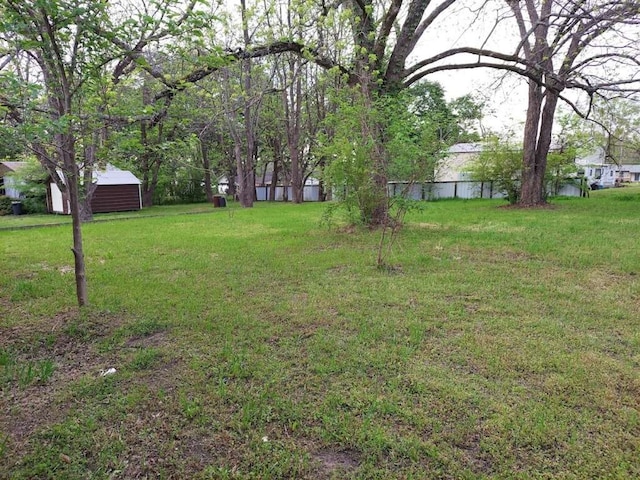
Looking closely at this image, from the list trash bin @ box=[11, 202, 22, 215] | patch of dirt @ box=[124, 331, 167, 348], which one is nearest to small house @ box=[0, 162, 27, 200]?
trash bin @ box=[11, 202, 22, 215]

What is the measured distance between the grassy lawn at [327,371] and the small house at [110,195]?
12.0 meters

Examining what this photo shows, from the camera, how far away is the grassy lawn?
5.63 feet

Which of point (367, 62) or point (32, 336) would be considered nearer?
point (32, 336)

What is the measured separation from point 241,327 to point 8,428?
1.55 metres

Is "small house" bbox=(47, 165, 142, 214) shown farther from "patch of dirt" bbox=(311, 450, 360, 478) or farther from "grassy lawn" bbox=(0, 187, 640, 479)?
"patch of dirt" bbox=(311, 450, 360, 478)

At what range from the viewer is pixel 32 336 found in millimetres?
3074

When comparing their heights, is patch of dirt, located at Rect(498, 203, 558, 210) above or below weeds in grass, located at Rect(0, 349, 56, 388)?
above

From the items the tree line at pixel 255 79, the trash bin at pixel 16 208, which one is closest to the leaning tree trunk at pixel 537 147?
the tree line at pixel 255 79

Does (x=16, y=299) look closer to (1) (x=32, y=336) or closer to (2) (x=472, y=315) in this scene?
(1) (x=32, y=336)

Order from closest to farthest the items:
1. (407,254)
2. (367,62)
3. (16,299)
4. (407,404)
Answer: (407,404)
(16,299)
(407,254)
(367,62)

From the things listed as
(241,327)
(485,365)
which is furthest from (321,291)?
(485,365)

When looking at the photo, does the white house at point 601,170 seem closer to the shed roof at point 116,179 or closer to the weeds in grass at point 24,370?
the shed roof at point 116,179

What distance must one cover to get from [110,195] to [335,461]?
17.4 meters

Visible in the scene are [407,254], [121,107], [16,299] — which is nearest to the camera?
[121,107]
